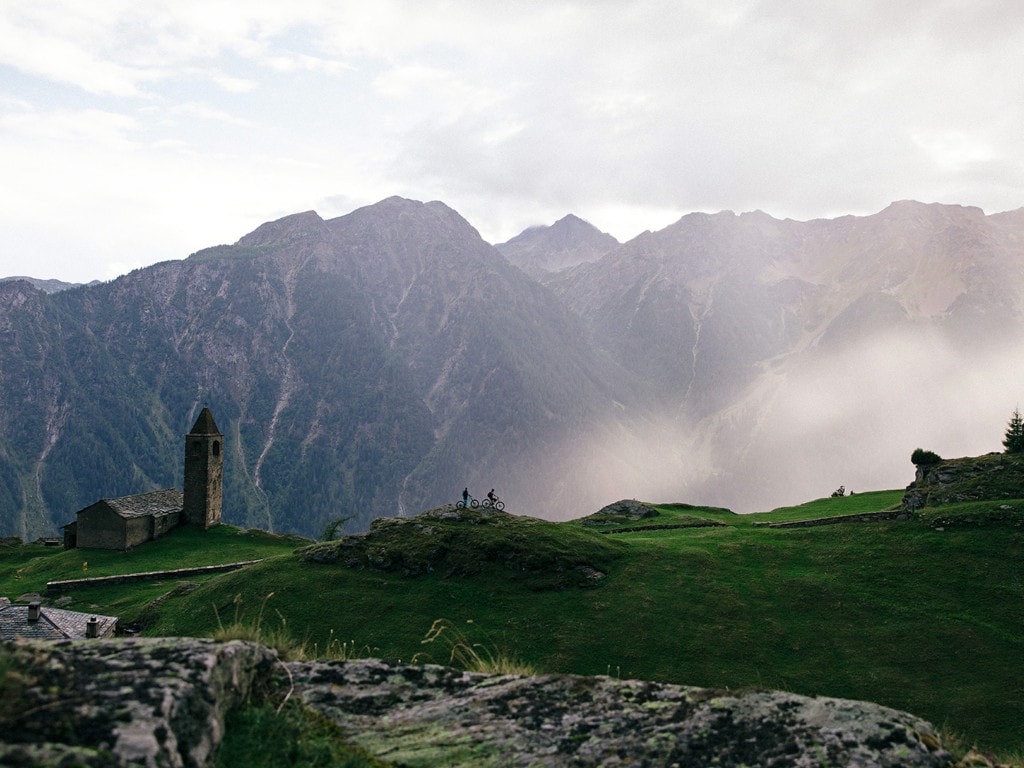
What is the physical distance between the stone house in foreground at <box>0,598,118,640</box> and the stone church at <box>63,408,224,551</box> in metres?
31.2

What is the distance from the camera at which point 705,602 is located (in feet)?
119

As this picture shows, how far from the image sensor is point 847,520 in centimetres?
4734

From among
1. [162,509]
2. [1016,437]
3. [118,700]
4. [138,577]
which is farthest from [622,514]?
[118,700]

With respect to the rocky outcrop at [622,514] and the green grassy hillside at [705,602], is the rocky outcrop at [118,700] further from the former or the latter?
the rocky outcrop at [622,514]

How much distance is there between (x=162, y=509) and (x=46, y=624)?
4267 cm

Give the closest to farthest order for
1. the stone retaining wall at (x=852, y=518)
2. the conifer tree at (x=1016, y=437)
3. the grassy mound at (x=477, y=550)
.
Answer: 1. the grassy mound at (x=477, y=550)
2. the stone retaining wall at (x=852, y=518)
3. the conifer tree at (x=1016, y=437)

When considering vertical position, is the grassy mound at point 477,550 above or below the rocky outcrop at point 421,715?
below

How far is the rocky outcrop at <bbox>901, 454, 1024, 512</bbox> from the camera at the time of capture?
1746 inches

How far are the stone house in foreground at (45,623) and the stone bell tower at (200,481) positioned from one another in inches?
1462

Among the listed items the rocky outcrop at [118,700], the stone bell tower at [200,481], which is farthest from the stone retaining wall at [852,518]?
the stone bell tower at [200,481]

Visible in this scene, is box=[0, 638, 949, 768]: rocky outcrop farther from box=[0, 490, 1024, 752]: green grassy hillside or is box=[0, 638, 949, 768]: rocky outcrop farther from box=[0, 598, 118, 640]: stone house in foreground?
box=[0, 598, 118, 640]: stone house in foreground

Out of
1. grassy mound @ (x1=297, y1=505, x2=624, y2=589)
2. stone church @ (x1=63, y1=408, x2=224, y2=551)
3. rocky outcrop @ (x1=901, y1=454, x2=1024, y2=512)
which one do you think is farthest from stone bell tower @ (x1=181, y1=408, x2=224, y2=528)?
rocky outcrop @ (x1=901, y1=454, x2=1024, y2=512)

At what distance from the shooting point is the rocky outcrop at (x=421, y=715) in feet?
13.2

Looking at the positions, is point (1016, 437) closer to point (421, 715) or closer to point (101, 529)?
point (421, 715)
